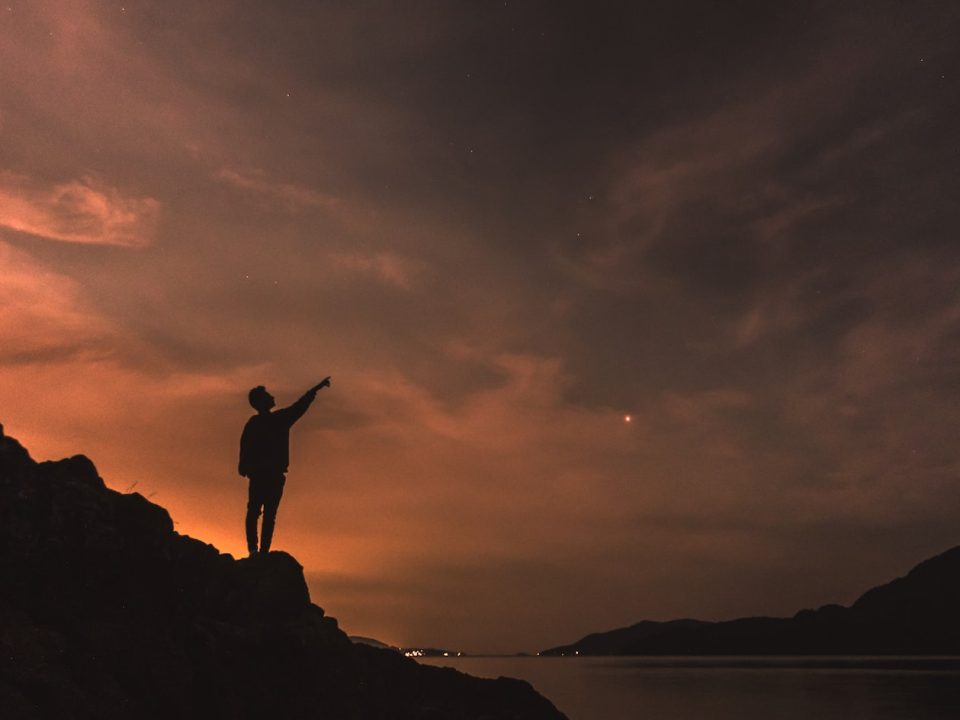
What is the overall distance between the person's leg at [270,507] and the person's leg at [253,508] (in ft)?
0.40

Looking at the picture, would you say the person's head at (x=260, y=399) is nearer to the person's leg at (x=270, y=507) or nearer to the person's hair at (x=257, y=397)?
the person's hair at (x=257, y=397)

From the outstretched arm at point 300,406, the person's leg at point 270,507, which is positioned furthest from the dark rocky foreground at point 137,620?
the outstretched arm at point 300,406

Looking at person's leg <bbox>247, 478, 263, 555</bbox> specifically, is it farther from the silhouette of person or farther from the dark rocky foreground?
the dark rocky foreground

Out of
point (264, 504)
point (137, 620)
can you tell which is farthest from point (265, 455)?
point (137, 620)

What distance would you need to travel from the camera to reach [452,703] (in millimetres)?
20016

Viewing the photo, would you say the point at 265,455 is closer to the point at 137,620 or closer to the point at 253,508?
the point at 253,508

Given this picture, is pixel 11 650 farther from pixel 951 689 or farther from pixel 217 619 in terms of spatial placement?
pixel 951 689

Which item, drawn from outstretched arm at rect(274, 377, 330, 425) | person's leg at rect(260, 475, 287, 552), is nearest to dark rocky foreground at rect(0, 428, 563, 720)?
person's leg at rect(260, 475, 287, 552)

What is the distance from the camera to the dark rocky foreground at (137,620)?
9430 millimetres

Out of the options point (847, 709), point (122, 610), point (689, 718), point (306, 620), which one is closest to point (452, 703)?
point (306, 620)

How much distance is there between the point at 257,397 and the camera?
1495 centimetres

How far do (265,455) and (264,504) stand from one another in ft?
3.60

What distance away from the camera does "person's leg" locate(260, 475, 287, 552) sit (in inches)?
597

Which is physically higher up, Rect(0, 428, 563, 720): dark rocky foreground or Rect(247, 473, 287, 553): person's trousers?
Rect(247, 473, 287, 553): person's trousers
